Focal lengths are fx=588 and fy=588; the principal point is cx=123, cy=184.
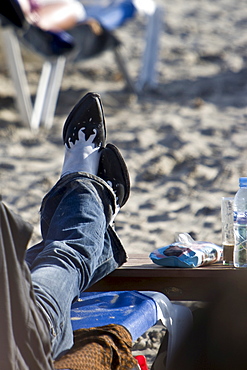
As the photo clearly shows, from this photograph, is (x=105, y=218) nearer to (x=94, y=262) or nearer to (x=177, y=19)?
(x=94, y=262)

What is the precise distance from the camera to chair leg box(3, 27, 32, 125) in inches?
173

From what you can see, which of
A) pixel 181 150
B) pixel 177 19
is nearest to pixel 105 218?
pixel 181 150

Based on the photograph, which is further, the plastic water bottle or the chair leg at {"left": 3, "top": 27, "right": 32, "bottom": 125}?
the chair leg at {"left": 3, "top": 27, "right": 32, "bottom": 125}

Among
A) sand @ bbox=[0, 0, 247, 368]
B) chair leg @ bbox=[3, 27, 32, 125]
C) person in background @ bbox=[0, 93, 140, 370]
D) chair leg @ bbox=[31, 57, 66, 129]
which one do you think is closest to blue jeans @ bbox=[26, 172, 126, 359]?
person in background @ bbox=[0, 93, 140, 370]

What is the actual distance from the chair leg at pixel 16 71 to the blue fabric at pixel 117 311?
294 cm

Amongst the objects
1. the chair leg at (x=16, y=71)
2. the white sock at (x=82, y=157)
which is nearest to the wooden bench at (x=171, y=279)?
the white sock at (x=82, y=157)

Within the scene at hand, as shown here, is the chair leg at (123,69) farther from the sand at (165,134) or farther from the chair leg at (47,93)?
the chair leg at (47,93)

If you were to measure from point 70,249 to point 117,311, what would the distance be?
233 millimetres

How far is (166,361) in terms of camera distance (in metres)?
1.65

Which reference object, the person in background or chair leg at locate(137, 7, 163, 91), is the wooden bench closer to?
the person in background

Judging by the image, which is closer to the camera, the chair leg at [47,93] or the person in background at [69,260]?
the person in background at [69,260]

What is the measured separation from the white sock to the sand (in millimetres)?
877

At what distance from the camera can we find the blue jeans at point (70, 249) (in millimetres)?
1378

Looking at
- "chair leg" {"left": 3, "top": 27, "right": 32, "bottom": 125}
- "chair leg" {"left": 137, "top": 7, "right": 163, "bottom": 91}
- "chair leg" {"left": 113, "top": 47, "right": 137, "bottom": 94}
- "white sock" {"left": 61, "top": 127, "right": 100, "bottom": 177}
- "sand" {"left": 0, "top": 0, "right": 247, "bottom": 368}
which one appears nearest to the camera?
"white sock" {"left": 61, "top": 127, "right": 100, "bottom": 177}
